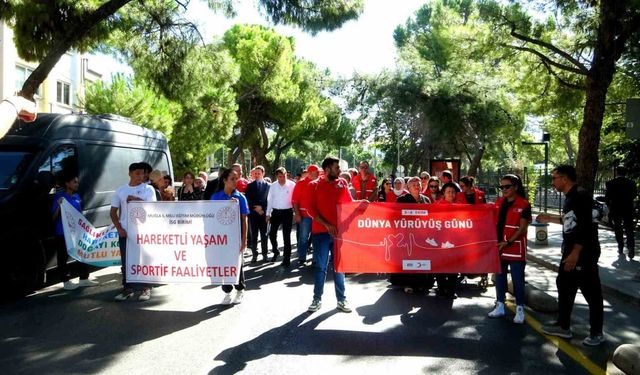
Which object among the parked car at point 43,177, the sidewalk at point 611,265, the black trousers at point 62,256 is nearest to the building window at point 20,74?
the parked car at point 43,177

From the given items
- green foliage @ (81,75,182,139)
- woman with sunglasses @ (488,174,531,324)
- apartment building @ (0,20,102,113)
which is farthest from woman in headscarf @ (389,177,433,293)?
apartment building @ (0,20,102,113)

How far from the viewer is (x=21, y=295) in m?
7.43

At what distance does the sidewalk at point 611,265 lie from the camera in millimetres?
8297

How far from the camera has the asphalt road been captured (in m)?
4.93

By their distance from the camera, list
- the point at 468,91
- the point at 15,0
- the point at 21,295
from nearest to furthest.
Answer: the point at 21,295 → the point at 15,0 → the point at 468,91

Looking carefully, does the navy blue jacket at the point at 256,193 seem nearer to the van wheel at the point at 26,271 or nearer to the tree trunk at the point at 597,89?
the van wheel at the point at 26,271

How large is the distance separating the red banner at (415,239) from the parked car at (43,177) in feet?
13.3

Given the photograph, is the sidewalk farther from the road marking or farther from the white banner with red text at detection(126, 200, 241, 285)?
the white banner with red text at detection(126, 200, 241, 285)

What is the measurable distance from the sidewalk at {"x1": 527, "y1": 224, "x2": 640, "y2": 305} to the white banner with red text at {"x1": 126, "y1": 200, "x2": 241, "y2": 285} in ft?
18.0

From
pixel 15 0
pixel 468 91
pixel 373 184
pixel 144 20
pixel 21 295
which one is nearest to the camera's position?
pixel 21 295

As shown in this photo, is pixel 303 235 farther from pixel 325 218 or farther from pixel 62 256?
pixel 62 256

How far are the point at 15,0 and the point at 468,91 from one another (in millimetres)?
18655

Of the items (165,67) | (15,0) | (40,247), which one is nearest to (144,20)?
(165,67)

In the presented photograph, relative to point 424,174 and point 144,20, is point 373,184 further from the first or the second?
point 144,20
